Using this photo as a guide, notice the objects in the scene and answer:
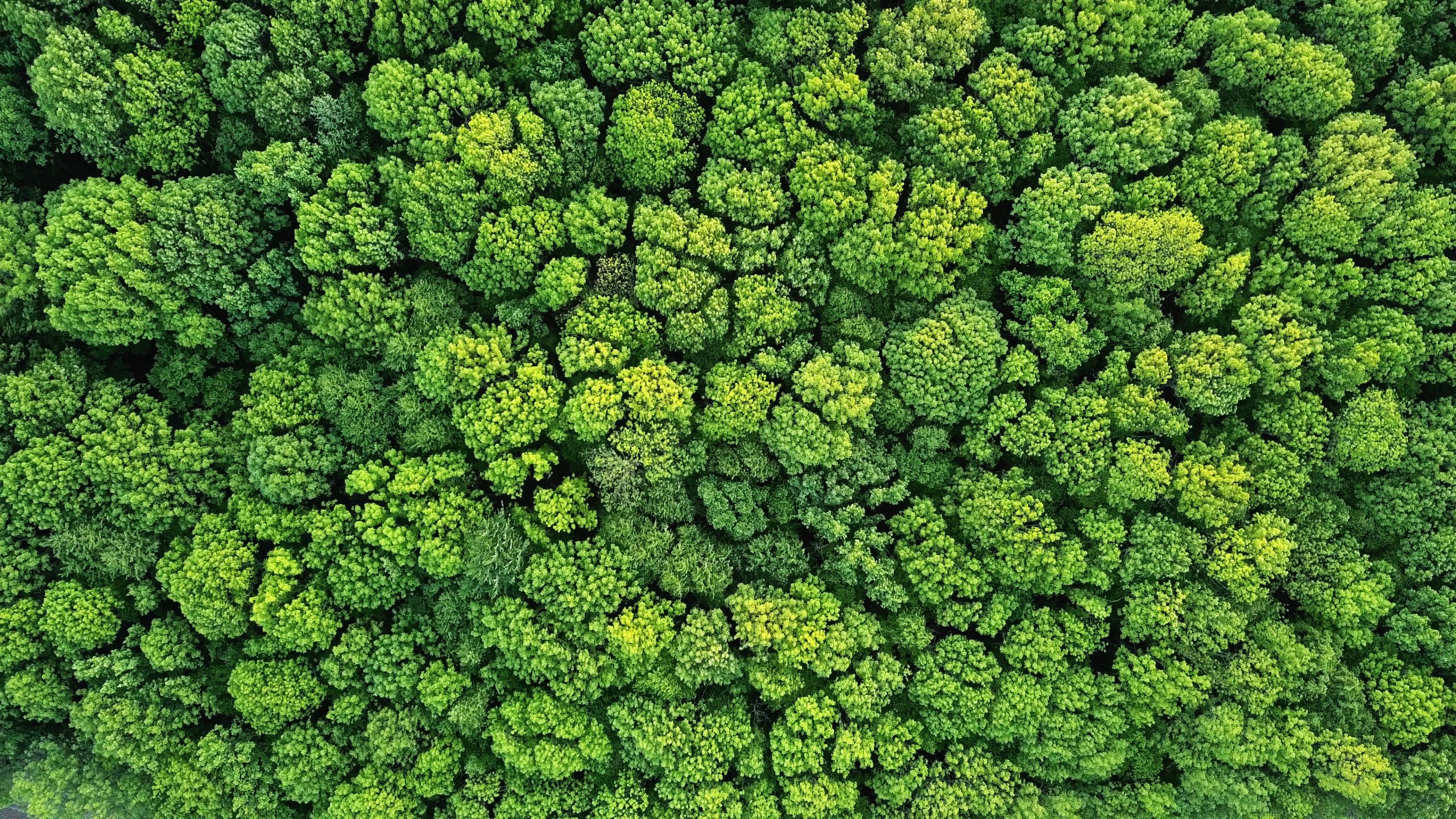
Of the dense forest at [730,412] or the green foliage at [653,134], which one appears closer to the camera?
the dense forest at [730,412]

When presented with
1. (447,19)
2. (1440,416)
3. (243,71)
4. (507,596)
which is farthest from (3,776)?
(1440,416)

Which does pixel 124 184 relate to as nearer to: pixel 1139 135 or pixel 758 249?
pixel 758 249

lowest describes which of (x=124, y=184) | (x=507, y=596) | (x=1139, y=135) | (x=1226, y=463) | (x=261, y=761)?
(x=261, y=761)

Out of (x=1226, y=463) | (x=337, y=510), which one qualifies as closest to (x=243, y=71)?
(x=337, y=510)

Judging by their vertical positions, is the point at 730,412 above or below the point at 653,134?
below

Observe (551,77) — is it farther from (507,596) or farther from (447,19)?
(507,596)

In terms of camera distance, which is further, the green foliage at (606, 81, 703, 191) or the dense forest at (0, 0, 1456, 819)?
the green foliage at (606, 81, 703, 191)

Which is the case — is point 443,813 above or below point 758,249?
below
